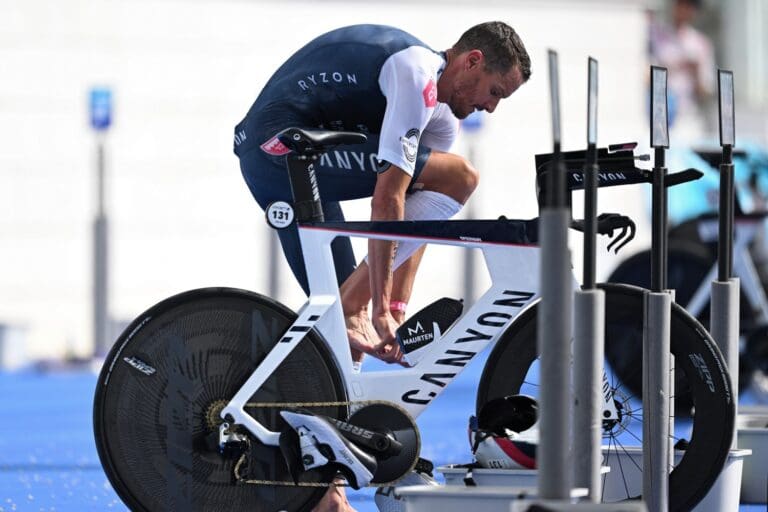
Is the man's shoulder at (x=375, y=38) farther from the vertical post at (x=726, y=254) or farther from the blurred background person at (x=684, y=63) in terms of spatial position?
the blurred background person at (x=684, y=63)

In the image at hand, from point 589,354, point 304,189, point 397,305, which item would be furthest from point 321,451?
point 589,354

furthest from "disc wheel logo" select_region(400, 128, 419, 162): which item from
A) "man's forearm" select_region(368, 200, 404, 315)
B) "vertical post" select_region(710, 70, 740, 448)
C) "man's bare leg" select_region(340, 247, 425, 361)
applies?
"vertical post" select_region(710, 70, 740, 448)

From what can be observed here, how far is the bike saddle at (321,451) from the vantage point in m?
4.93

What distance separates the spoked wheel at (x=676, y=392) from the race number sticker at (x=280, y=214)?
0.78 metres

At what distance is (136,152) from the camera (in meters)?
15.0

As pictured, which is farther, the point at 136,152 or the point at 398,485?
the point at 136,152

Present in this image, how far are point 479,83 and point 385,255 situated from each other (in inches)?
→ 25.6

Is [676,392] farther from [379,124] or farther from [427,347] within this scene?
[379,124]

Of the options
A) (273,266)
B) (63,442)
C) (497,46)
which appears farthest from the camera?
(273,266)

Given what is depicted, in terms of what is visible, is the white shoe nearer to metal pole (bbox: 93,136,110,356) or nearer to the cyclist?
the cyclist

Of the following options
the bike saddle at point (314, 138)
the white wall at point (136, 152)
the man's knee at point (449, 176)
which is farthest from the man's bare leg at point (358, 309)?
the white wall at point (136, 152)

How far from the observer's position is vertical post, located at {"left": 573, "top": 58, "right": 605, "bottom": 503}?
4.23 metres

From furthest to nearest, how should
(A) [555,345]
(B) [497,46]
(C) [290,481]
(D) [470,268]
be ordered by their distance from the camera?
(D) [470,268], (B) [497,46], (C) [290,481], (A) [555,345]

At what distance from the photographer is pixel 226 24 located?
1519cm
